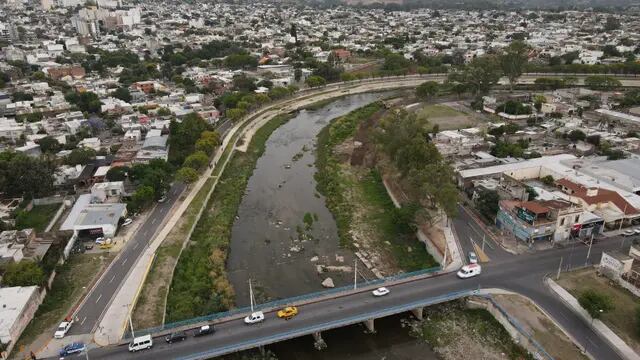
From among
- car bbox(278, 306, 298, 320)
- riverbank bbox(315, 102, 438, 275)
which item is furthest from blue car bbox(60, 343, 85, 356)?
riverbank bbox(315, 102, 438, 275)

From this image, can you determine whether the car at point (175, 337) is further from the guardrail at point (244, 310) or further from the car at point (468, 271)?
the car at point (468, 271)

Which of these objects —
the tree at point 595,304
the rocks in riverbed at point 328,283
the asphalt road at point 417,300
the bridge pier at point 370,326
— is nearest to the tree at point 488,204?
the asphalt road at point 417,300

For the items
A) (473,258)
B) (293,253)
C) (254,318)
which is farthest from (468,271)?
(254,318)

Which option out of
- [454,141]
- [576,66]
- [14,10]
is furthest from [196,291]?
[14,10]

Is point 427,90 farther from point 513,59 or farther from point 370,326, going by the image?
point 370,326

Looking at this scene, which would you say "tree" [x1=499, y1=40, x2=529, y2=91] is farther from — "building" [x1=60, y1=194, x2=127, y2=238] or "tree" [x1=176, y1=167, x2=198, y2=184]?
"building" [x1=60, y1=194, x2=127, y2=238]

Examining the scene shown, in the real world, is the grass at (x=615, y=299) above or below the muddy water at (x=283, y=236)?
above
